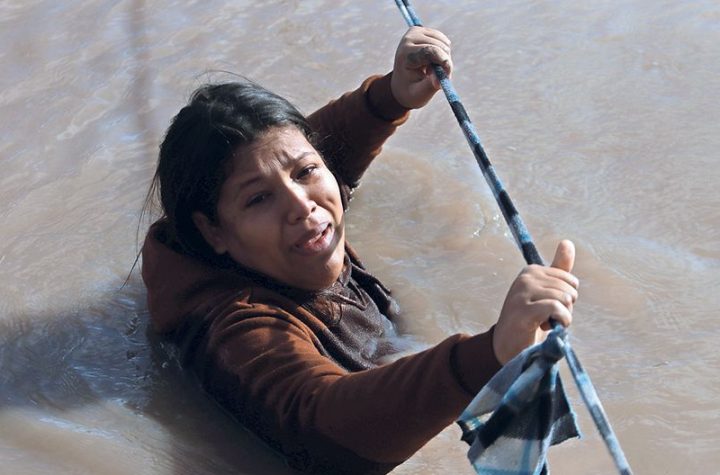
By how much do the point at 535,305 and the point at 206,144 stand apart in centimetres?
75

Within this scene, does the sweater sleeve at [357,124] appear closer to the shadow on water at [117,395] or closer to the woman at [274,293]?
the woman at [274,293]

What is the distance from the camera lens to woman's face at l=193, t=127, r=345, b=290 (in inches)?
75.6

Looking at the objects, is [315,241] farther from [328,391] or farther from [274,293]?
[328,391]

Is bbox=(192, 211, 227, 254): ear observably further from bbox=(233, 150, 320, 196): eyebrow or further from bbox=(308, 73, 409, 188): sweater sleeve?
bbox=(308, 73, 409, 188): sweater sleeve

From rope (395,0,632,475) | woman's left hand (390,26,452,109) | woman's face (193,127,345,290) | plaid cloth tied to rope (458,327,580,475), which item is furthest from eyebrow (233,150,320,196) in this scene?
plaid cloth tied to rope (458,327,580,475)

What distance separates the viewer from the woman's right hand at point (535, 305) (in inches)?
54.8

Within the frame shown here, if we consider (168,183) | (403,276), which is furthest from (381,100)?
(168,183)

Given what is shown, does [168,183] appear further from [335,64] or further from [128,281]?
[335,64]

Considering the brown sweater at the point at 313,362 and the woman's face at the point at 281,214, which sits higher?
the woman's face at the point at 281,214

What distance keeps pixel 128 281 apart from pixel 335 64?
1095 mm

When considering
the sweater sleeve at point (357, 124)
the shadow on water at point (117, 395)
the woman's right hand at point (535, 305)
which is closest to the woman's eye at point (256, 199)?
the shadow on water at point (117, 395)

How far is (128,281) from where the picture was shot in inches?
92.4

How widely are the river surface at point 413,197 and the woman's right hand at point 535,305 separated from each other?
0.39m

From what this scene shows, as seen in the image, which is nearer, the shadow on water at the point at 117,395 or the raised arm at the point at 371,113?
the shadow on water at the point at 117,395
